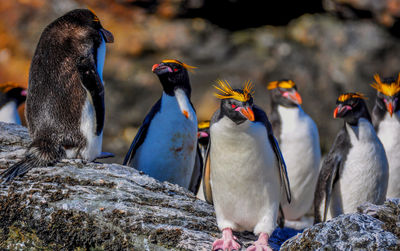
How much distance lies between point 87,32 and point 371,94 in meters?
8.59

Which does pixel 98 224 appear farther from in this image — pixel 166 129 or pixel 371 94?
pixel 371 94

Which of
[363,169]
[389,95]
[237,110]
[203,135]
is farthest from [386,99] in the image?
[237,110]

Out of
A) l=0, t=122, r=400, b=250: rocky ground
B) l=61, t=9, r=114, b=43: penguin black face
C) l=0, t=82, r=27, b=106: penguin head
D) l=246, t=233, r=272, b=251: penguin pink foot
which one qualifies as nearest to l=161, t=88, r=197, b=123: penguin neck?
l=61, t=9, r=114, b=43: penguin black face

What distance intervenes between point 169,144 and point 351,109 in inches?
62.5

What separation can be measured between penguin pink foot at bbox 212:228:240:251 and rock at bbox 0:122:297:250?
0.06m

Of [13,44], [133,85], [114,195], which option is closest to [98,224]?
[114,195]

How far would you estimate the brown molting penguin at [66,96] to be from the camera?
3.48m

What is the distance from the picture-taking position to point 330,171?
A: 429 cm

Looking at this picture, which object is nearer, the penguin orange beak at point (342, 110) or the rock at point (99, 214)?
the rock at point (99, 214)

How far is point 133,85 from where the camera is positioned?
1148cm

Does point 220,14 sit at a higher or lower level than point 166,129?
higher

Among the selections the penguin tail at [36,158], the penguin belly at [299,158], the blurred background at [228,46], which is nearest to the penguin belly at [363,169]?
the penguin belly at [299,158]

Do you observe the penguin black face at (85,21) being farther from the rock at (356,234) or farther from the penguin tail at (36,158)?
the rock at (356,234)

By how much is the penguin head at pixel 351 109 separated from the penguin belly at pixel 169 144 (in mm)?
1250
